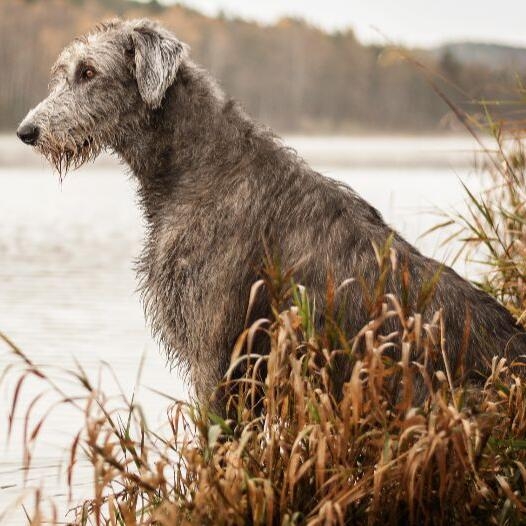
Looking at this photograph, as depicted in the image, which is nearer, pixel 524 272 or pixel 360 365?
pixel 360 365

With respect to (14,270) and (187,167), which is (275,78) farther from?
(187,167)

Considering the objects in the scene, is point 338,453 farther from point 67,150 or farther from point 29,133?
point 29,133

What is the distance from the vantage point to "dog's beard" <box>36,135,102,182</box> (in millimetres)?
5582

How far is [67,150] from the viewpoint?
564 centimetres

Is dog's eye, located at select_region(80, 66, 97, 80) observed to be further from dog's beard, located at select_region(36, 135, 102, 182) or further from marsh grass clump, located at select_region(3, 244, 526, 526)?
marsh grass clump, located at select_region(3, 244, 526, 526)

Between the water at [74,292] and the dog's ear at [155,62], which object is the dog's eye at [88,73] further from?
the water at [74,292]

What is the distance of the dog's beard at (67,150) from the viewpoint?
558 cm

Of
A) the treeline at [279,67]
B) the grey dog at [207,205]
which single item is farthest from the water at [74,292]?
the treeline at [279,67]

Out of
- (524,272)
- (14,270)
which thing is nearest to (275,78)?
(14,270)

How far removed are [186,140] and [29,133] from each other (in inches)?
32.7

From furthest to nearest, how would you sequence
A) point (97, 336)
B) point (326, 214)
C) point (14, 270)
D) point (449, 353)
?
point (14, 270)
point (97, 336)
point (326, 214)
point (449, 353)

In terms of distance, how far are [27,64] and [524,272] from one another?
3084 inches

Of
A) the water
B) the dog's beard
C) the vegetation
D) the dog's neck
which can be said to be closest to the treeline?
the water

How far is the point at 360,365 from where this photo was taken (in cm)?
392
